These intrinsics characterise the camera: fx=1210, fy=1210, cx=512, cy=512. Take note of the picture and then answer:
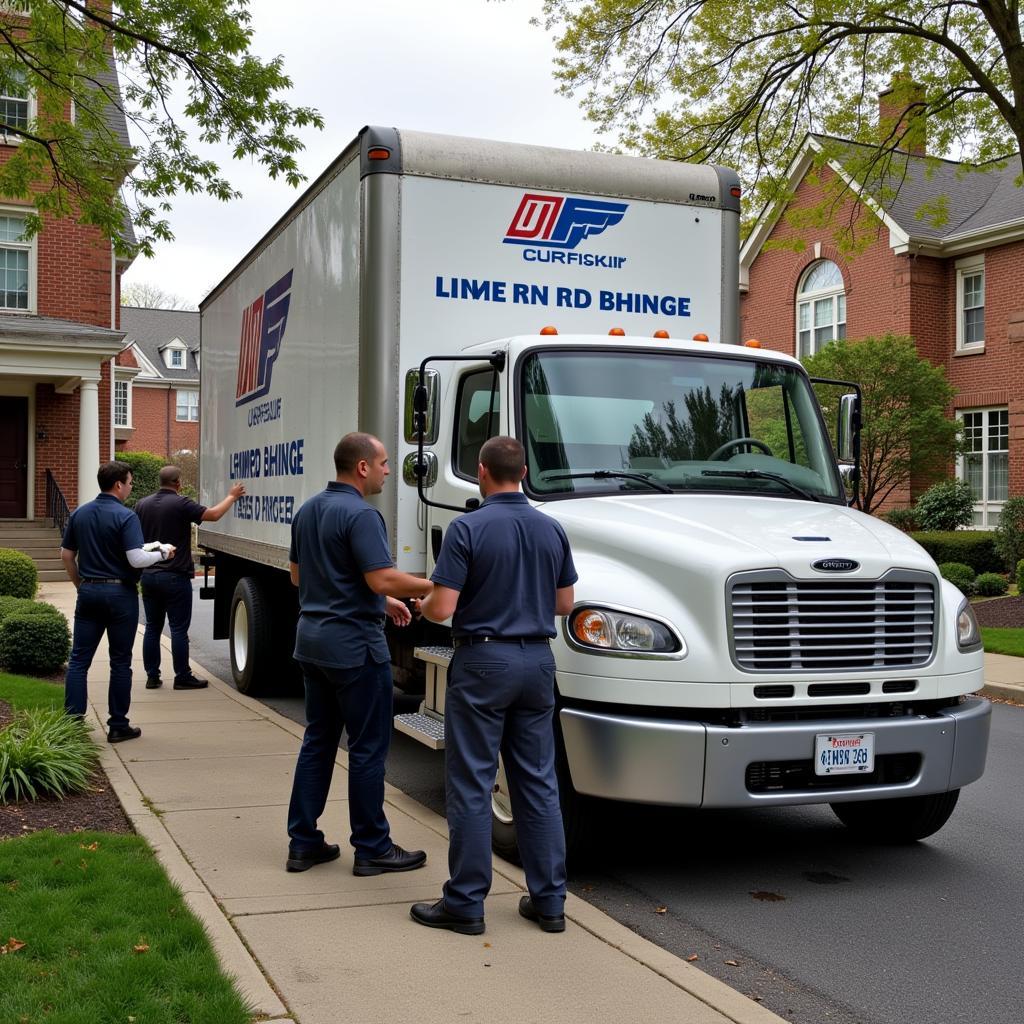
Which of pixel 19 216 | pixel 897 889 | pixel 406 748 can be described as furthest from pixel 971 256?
pixel 897 889

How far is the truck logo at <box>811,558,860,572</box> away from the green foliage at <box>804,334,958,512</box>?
1863 cm

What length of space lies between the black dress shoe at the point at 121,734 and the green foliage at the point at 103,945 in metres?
2.97

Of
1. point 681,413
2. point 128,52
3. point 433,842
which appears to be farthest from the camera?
point 128,52

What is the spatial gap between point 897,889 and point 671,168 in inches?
182

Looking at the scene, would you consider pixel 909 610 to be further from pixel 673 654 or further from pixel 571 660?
pixel 571 660

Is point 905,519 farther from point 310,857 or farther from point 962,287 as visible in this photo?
point 310,857

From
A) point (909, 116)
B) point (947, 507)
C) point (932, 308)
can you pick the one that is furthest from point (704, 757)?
point (932, 308)

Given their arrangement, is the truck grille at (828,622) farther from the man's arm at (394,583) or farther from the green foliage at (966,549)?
the green foliage at (966,549)

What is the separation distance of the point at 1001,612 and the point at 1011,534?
190 inches

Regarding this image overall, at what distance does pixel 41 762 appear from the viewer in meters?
6.71

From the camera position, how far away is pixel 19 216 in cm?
2583

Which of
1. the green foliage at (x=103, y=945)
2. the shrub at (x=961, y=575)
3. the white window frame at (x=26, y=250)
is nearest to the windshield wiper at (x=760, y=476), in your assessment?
the green foliage at (x=103, y=945)

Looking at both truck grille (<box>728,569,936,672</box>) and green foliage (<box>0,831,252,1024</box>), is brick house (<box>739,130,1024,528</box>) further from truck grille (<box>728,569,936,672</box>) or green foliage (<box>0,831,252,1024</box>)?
green foliage (<box>0,831,252,1024</box>)

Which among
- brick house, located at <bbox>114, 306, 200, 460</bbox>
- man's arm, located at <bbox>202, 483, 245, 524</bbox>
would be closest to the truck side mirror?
man's arm, located at <bbox>202, 483, 245, 524</bbox>
